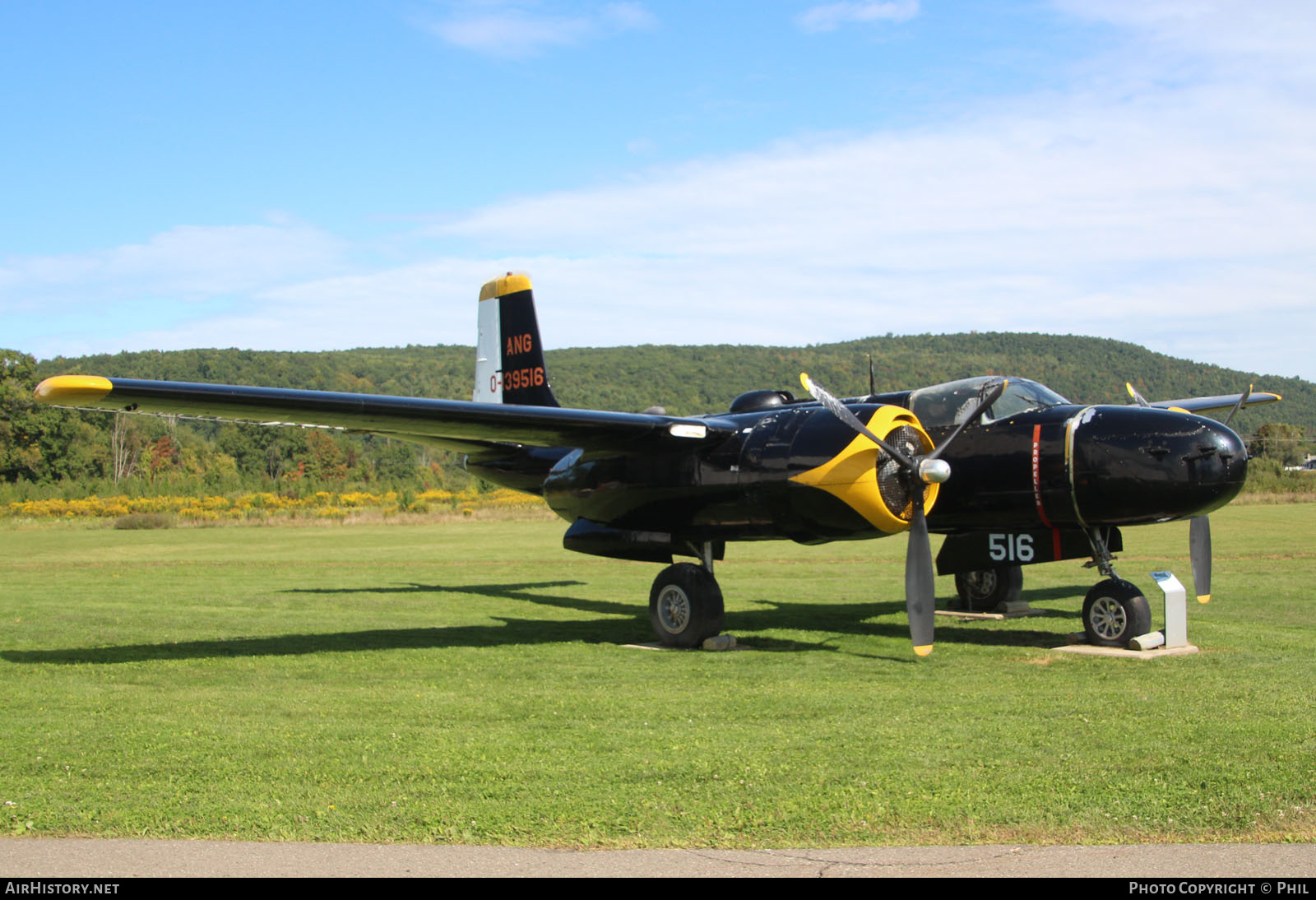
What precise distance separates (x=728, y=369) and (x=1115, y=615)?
156m

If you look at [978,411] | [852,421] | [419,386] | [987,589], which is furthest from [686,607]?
[419,386]

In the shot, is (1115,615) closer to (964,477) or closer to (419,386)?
(964,477)

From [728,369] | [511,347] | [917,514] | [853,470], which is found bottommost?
[917,514]

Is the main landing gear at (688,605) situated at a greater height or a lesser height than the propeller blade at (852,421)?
lesser

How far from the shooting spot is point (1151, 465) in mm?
12156

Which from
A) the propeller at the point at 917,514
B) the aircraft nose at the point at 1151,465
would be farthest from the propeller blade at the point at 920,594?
the aircraft nose at the point at 1151,465

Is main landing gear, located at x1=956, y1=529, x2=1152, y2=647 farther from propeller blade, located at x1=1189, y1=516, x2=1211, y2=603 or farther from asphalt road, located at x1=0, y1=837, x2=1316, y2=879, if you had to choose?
asphalt road, located at x1=0, y1=837, x2=1316, y2=879

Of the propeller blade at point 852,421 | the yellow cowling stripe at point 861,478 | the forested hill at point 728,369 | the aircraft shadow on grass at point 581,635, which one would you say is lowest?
the aircraft shadow on grass at point 581,635

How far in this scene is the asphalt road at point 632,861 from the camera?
5.05 m

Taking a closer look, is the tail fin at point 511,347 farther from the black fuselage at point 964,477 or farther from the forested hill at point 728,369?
the forested hill at point 728,369

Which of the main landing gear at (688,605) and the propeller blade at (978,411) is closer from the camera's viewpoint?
the propeller blade at (978,411)

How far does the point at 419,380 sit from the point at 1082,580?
13317 centimetres

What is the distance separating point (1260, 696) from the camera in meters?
9.49
